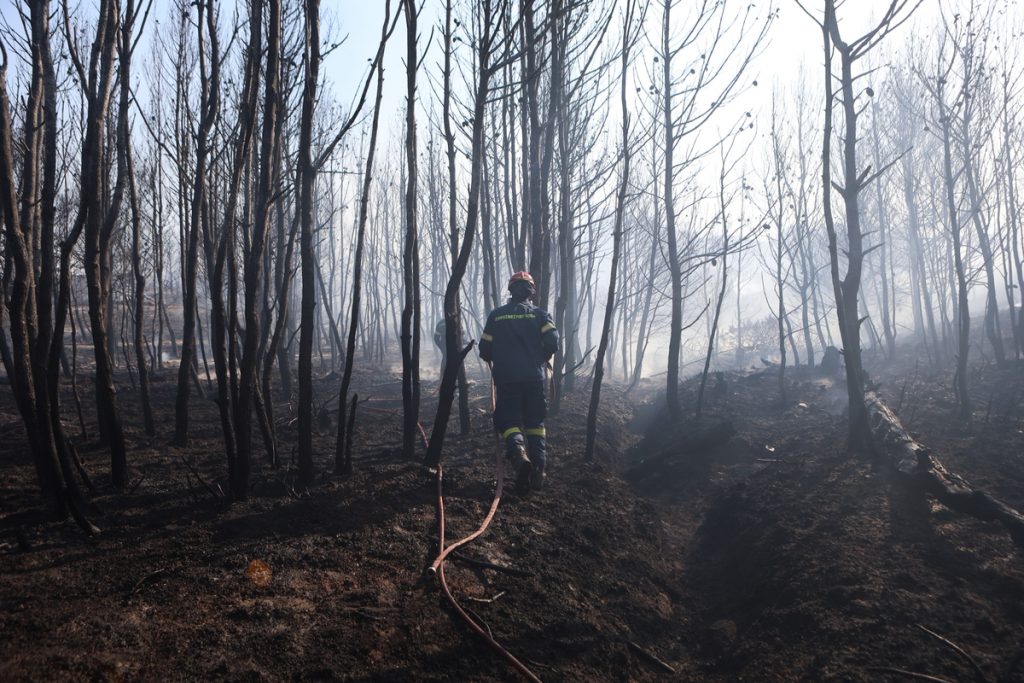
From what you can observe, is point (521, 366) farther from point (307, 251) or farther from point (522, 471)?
point (307, 251)

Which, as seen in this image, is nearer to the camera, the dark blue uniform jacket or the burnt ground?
the burnt ground

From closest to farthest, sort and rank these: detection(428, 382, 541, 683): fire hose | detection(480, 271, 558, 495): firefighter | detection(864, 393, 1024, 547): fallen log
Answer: detection(428, 382, 541, 683): fire hose < detection(864, 393, 1024, 547): fallen log < detection(480, 271, 558, 495): firefighter

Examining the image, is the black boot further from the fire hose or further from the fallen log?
the fallen log

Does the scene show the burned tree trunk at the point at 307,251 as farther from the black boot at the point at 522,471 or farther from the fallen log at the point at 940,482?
the fallen log at the point at 940,482

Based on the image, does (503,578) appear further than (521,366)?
No

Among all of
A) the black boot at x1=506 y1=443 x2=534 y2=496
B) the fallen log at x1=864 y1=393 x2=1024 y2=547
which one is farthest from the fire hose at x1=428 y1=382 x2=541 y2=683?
the fallen log at x1=864 y1=393 x2=1024 y2=547

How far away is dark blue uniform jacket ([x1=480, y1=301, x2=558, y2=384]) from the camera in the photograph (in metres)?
5.50

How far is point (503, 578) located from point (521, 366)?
2216 mm

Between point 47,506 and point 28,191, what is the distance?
193 cm

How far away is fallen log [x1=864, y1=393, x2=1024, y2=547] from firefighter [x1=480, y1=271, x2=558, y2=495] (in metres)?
2.76

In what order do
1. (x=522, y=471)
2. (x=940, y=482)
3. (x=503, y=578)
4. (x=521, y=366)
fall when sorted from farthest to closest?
(x=521, y=366), (x=522, y=471), (x=940, y=482), (x=503, y=578)

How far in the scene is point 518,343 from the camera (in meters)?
5.56

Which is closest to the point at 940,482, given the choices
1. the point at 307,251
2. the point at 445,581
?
the point at 445,581

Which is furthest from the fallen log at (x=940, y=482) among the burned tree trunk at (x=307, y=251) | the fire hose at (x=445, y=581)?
the burned tree trunk at (x=307, y=251)
